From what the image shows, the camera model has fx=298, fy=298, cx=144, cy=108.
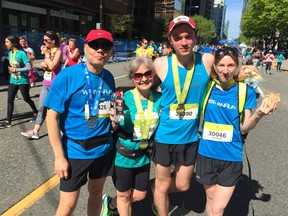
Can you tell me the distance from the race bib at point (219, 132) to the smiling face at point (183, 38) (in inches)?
26.4

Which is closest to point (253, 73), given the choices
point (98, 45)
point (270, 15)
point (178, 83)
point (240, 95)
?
point (240, 95)

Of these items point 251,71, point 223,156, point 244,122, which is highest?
point 251,71

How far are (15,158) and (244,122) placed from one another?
348 cm

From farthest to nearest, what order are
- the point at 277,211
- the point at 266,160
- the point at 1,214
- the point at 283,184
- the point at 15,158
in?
the point at 266,160 < the point at 15,158 < the point at 283,184 < the point at 277,211 < the point at 1,214

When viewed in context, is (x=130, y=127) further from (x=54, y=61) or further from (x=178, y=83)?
(x=54, y=61)

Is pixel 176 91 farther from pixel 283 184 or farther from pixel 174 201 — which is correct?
pixel 283 184

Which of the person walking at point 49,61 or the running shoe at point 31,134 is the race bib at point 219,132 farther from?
the running shoe at point 31,134

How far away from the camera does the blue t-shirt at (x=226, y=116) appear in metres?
2.50

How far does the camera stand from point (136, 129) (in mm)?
2543

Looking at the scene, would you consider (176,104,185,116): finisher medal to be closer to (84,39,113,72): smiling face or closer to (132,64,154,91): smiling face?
(132,64,154,91): smiling face

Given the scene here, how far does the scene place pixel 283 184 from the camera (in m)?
4.05

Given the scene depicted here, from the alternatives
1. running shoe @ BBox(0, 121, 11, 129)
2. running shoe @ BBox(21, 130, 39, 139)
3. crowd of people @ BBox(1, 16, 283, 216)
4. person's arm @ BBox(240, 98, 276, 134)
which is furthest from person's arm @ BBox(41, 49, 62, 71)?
person's arm @ BBox(240, 98, 276, 134)

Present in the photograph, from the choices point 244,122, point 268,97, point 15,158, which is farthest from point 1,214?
point 268,97

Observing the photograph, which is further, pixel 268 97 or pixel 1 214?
pixel 1 214
